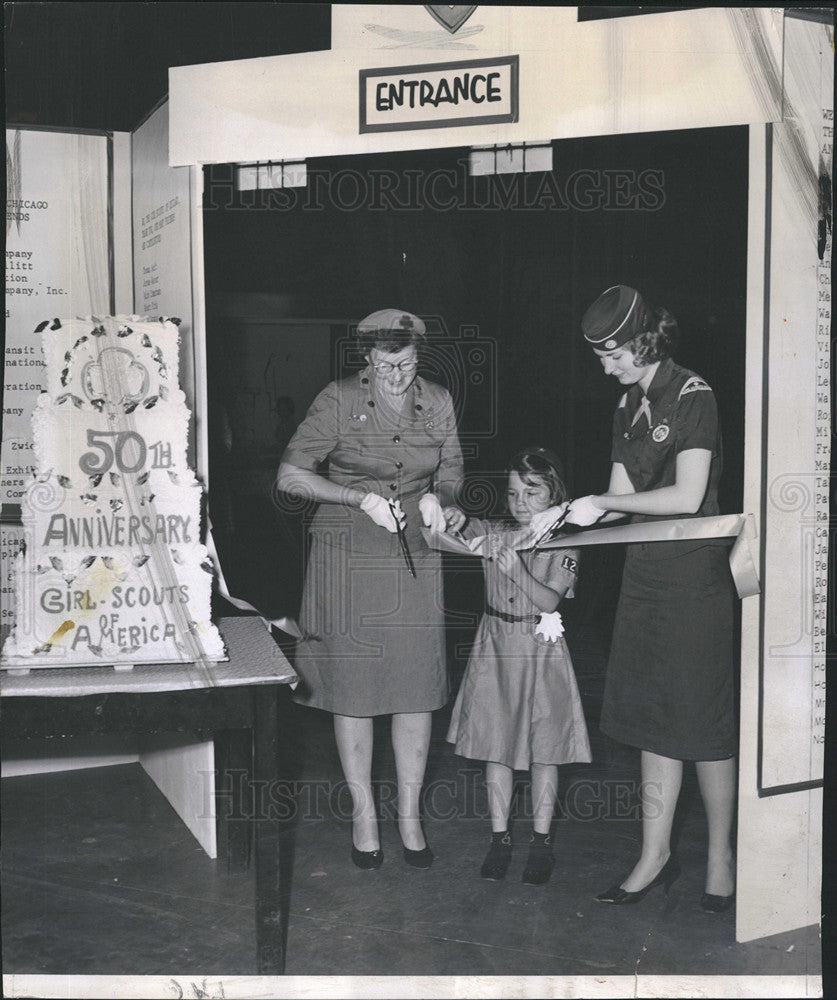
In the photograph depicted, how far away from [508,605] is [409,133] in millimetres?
1224

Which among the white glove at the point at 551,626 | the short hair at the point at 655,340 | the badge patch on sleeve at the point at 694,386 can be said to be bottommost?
the white glove at the point at 551,626

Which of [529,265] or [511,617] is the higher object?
[529,265]

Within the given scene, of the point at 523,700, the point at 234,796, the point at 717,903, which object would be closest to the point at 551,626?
the point at 523,700

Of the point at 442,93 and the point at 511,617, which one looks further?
the point at 511,617

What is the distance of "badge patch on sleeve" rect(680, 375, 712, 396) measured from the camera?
269cm

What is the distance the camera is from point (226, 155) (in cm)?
280

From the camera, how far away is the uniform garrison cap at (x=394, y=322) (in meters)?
2.80

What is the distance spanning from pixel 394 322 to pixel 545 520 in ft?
2.11

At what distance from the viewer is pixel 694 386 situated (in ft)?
8.84

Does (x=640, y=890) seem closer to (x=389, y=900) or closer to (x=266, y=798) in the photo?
(x=389, y=900)

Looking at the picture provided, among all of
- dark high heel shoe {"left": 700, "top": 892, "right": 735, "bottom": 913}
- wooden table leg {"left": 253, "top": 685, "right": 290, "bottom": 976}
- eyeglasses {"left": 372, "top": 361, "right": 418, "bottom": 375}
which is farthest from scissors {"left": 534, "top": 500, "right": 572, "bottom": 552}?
dark high heel shoe {"left": 700, "top": 892, "right": 735, "bottom": 913}

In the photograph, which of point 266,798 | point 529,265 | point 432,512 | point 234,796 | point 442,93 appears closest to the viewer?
point 266,798

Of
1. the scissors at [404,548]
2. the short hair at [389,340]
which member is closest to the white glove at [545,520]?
the scissors at [404,548]

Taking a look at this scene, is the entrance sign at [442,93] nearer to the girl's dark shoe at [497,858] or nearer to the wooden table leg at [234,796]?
the wooden table leg at [234,796]
